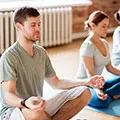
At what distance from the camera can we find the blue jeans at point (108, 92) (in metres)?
3.11

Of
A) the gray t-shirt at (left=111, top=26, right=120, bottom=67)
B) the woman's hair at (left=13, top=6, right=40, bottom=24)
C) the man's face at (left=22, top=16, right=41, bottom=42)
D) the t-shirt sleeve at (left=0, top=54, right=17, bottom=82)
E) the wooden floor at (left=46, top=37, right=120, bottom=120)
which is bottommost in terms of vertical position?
the wooden floor at (left=46, top=37, right=120, bottom=120)

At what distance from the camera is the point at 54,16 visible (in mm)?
5863

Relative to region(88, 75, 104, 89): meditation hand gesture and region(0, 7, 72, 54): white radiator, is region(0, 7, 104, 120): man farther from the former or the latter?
region(0, 7, 72, 54): white radiator

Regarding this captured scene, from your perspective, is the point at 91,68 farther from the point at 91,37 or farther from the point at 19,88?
the point at 19,88

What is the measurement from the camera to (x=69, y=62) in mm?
4949

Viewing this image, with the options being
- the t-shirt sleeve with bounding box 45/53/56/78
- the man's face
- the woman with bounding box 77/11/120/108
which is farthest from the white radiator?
Result: the man's face

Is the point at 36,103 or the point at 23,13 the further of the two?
the point at 23,13

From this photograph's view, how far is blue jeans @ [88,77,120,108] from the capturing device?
3.11m

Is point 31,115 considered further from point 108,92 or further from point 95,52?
point 108,92

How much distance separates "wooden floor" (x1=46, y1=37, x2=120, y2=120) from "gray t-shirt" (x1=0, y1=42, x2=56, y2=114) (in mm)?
777

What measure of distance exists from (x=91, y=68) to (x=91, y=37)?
11.3 inches

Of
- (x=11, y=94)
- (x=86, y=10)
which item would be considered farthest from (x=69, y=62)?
(x=11, y=94)

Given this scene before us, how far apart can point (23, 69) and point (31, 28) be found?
10.0 inches

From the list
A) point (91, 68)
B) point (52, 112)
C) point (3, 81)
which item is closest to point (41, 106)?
point (3, 81)
